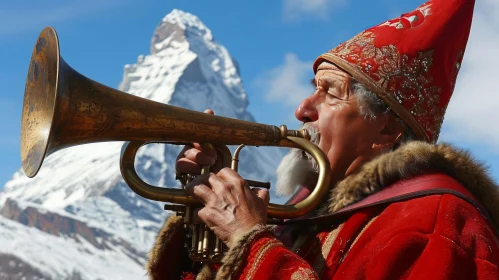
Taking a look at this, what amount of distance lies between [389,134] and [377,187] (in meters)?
0.48

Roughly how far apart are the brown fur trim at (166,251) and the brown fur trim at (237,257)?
3.46 feet

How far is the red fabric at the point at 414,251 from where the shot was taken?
10.2 ft

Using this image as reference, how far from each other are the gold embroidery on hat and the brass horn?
50 cm

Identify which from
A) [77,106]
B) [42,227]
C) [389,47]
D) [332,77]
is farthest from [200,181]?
[42,227]

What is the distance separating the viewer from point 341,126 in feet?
13.1

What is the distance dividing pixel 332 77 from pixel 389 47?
32 cm

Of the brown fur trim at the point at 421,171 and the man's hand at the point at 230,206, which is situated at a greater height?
the brown fur trim at the point at 421,171

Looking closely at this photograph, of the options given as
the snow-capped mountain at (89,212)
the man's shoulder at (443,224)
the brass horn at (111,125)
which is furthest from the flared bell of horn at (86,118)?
the snow-capped mountain at (89,212)

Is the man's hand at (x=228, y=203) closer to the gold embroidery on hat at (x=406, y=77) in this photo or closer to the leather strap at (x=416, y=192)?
the leather strap at (x=416, y=192)

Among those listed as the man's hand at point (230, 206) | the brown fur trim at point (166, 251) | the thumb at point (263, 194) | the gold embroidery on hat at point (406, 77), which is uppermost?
the gold embroidery on hat at point (406, 77)

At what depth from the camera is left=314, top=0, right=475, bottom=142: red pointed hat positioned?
4.02 meters

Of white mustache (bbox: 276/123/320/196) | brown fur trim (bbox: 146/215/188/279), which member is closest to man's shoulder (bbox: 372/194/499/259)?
white mustache (bbox: 276/123/320/196)

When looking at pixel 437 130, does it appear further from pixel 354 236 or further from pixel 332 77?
pixel 354 236

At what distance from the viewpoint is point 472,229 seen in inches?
127
